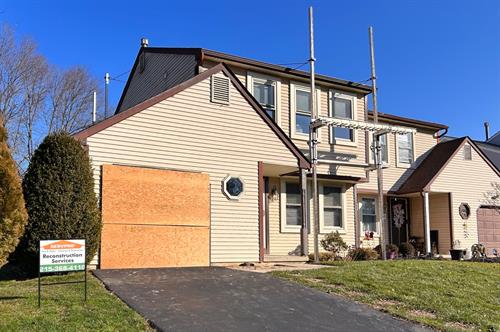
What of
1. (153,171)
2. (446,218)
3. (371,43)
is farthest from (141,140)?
(446,218)

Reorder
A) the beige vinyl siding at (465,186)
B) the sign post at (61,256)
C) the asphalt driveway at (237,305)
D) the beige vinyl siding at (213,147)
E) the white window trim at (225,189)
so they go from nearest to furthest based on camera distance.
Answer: the asphalt driveway at (237,305) → the sign post at (61,256) → the beige vinyl siding at (213,147) → the white window trim at (225,189) → the beige vinyl siding at (465,186)

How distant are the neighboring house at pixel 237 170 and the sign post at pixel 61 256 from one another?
3.53m

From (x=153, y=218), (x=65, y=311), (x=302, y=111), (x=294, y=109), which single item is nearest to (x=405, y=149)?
(x=302, y=111)

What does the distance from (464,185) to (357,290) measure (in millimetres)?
13258

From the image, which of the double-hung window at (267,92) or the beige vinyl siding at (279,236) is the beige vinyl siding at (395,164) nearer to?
the beige vinyl siding at (279,236)

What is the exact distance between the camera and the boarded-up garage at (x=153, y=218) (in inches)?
466

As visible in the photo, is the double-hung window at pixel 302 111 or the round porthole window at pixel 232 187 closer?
the round porthole window at pixel 232 187

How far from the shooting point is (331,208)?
1834cm

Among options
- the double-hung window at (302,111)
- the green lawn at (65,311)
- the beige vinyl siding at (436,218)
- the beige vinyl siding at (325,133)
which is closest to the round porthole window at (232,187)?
the beige vinyl siding at (325,133)

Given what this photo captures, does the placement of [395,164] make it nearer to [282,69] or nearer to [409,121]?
[409,121]

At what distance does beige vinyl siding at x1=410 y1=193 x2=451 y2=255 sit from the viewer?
2114 centimetres

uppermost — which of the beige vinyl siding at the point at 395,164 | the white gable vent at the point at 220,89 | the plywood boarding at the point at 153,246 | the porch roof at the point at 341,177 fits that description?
the white gable vent at the point at 220,89

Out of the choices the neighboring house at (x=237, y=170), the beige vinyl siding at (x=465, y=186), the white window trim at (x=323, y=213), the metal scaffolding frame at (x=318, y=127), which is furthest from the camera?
the beige vinyl siding at (x=465, y=186)

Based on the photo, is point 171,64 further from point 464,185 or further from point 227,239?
point 464,185
